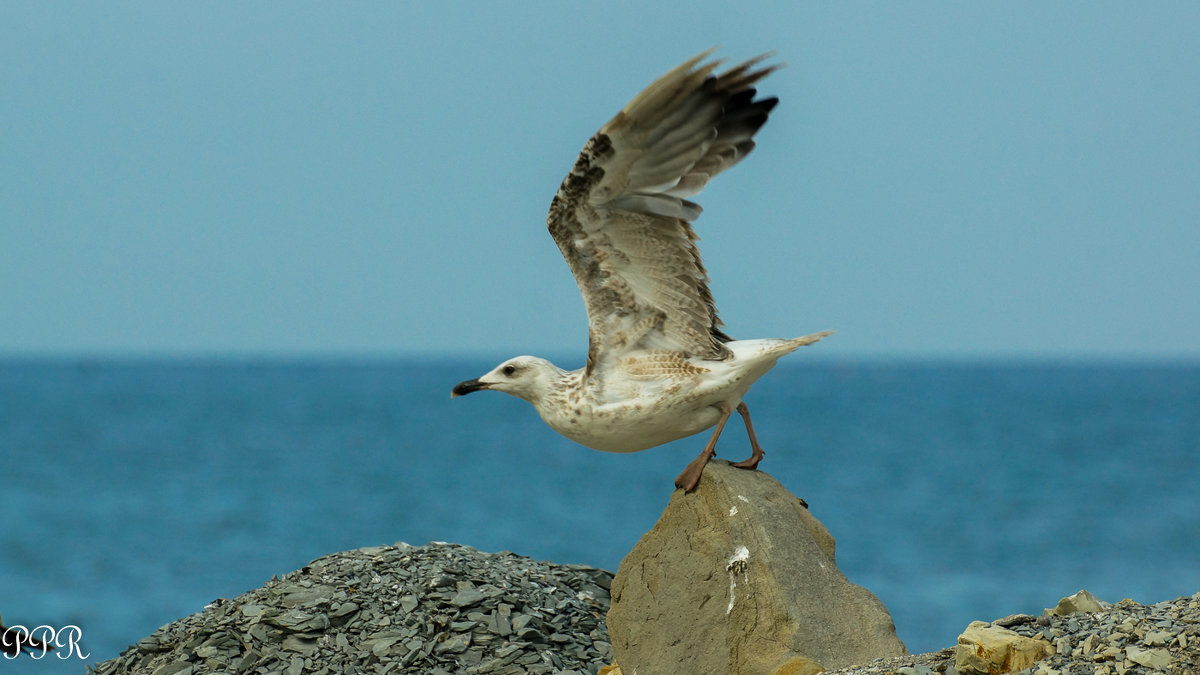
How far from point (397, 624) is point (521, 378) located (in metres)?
2.13

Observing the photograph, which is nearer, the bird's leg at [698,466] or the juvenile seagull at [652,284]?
the juvenile seagull at [652,284]

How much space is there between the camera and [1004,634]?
6.13 meters

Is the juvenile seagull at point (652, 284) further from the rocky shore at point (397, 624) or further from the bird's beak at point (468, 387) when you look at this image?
the rocky shore at point (397, 624)

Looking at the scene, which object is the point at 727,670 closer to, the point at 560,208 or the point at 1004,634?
the point at 1004,634

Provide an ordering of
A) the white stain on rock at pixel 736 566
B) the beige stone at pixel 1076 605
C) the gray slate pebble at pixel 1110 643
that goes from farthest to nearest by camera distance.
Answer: the white stain on rock at pixel 736 566
the beige stone at pixel 1076 605
the gray slate pebble at pixel 1110 643

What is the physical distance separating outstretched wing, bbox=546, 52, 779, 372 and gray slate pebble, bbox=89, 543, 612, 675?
2.19 meters

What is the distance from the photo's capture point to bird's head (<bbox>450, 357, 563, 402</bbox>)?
306 inches

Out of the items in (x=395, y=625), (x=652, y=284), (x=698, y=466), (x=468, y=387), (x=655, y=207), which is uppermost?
(x=655, y=207)

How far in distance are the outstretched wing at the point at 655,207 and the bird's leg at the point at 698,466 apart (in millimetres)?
402

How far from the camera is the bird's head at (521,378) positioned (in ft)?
25.5

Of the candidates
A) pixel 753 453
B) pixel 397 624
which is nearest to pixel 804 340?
pixel 753 453

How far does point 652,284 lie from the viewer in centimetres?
757

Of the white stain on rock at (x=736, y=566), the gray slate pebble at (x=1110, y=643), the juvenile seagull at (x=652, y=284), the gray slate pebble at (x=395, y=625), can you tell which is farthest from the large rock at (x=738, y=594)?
the gray slate pebble at (x=395, y=625)

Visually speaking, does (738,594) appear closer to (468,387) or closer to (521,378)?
(521,378)
